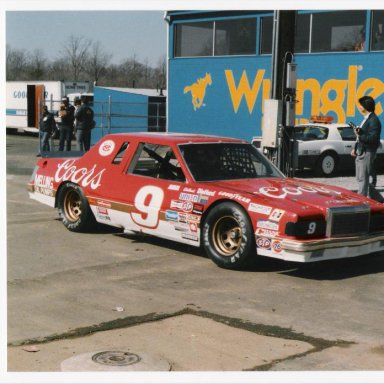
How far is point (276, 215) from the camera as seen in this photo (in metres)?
7.20

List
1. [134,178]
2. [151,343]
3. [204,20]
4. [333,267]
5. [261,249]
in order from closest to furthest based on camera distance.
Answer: [151,343], [261,249], [333,267], [134,178], [204,20]

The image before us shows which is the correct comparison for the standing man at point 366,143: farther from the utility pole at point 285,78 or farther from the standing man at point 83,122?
the standing man at point 83,122

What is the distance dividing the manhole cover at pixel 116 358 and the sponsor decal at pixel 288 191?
3.10 m

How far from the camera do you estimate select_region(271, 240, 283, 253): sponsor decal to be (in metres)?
7.16

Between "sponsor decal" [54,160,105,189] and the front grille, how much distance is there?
10.5ft

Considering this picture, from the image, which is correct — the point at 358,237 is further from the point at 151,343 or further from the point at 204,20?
the point at 204,20

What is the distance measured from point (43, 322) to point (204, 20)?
20341mm

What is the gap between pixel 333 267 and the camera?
793 centimetres

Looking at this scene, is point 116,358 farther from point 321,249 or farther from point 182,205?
point 182,205

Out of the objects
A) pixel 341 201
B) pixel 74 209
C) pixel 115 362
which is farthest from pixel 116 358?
pixel 74 209

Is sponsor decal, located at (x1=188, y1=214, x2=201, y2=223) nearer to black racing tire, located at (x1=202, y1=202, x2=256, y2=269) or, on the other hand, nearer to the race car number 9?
black racing tire, located at (x1=202, y1=202, x2=256, y2=269)

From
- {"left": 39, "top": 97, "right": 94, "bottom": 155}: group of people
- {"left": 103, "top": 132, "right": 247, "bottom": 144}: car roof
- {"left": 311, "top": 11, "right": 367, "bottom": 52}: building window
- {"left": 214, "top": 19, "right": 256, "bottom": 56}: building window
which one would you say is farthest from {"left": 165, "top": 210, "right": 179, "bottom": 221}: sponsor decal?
{"left": 214, "top": 19, "right": 256, "bottom": 56}: building window

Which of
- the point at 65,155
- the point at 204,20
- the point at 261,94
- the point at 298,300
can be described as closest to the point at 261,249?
the point at 298,300

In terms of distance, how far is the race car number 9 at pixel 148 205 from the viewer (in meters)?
8.33
